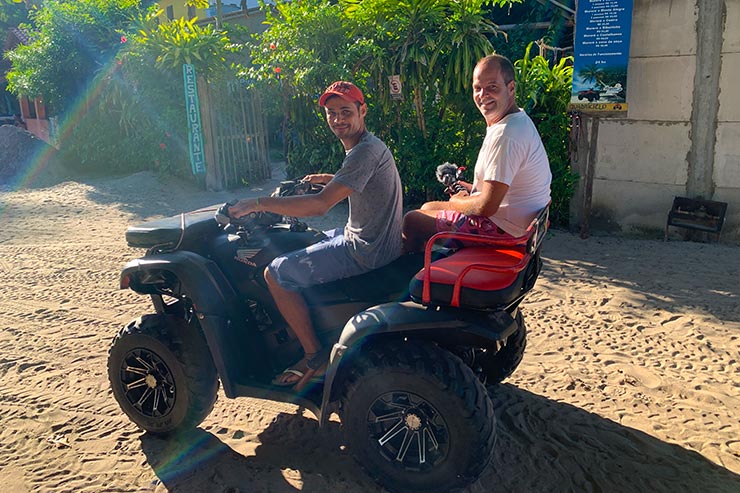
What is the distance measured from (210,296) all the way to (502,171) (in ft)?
5.15

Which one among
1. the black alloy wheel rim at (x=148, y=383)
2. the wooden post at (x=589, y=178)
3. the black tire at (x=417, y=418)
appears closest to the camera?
the black tire at (x=417, y=418)

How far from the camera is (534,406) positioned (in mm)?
3652

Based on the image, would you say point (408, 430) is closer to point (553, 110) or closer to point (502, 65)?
point (502, 65)

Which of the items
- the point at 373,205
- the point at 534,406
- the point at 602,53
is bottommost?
the point at 534,406

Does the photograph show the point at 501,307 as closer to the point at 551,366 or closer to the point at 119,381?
the point at 551,366

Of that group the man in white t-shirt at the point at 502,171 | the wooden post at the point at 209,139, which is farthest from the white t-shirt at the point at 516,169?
the wooden post at the point at 209,139

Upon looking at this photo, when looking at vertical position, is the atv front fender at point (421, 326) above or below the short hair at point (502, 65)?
below

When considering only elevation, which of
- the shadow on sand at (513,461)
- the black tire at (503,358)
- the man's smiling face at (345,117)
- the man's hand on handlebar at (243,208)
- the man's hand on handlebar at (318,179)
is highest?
the man's smiling face at (345,117)

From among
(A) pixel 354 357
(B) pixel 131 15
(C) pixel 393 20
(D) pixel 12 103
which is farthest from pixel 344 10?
(D) pixel 12 103

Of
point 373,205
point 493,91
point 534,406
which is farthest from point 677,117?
point 373,205

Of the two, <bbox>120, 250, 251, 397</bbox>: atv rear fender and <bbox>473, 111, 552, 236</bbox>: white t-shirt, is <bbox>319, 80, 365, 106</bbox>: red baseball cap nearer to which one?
<bbox>473, 111, 552, 236</bbox>: white t-shirt

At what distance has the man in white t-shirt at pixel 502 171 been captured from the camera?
280 cm

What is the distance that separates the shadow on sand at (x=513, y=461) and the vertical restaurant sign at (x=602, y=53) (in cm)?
441

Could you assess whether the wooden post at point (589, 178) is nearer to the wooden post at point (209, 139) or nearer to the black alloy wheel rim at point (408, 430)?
the black alloy wheel rim at point (408, 430)
